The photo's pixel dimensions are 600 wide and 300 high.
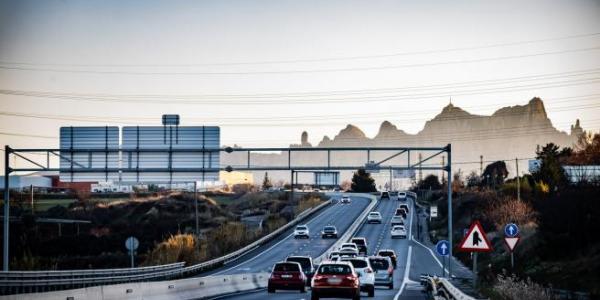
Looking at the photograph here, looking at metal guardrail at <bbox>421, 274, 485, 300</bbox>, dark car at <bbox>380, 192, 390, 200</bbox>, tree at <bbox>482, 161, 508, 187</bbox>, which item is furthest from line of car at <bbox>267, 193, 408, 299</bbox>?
dark car at <bbox>380, 192, 390, 200</bbox>

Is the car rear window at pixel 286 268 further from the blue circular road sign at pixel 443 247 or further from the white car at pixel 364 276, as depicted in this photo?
the blue circular road sign at pixel 443 247

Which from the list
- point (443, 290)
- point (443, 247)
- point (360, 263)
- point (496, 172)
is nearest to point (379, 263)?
point (443, 247)

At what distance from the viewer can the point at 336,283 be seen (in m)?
31.1

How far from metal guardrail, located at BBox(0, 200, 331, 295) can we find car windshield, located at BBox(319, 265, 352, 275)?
1288 centimetres

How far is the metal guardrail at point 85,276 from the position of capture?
132ft

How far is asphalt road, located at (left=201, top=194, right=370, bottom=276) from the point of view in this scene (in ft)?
234

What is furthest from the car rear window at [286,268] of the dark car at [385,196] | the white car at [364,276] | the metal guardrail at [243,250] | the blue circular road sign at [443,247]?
the dark car at [385,196]

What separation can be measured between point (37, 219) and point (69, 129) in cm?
5565

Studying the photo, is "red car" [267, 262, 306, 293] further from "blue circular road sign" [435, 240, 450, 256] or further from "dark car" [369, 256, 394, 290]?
"blue circular road sign" [435, 240, 450, 256]

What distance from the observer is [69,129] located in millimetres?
48125

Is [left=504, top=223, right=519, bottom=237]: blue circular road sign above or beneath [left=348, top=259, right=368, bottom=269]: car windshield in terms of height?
above

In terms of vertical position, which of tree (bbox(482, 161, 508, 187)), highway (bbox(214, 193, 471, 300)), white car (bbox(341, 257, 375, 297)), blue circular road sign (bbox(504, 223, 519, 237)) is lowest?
highway (bbox(214, 193, 471, 300))

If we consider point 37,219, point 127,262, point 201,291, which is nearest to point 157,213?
point 37,219

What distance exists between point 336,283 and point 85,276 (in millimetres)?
28258
